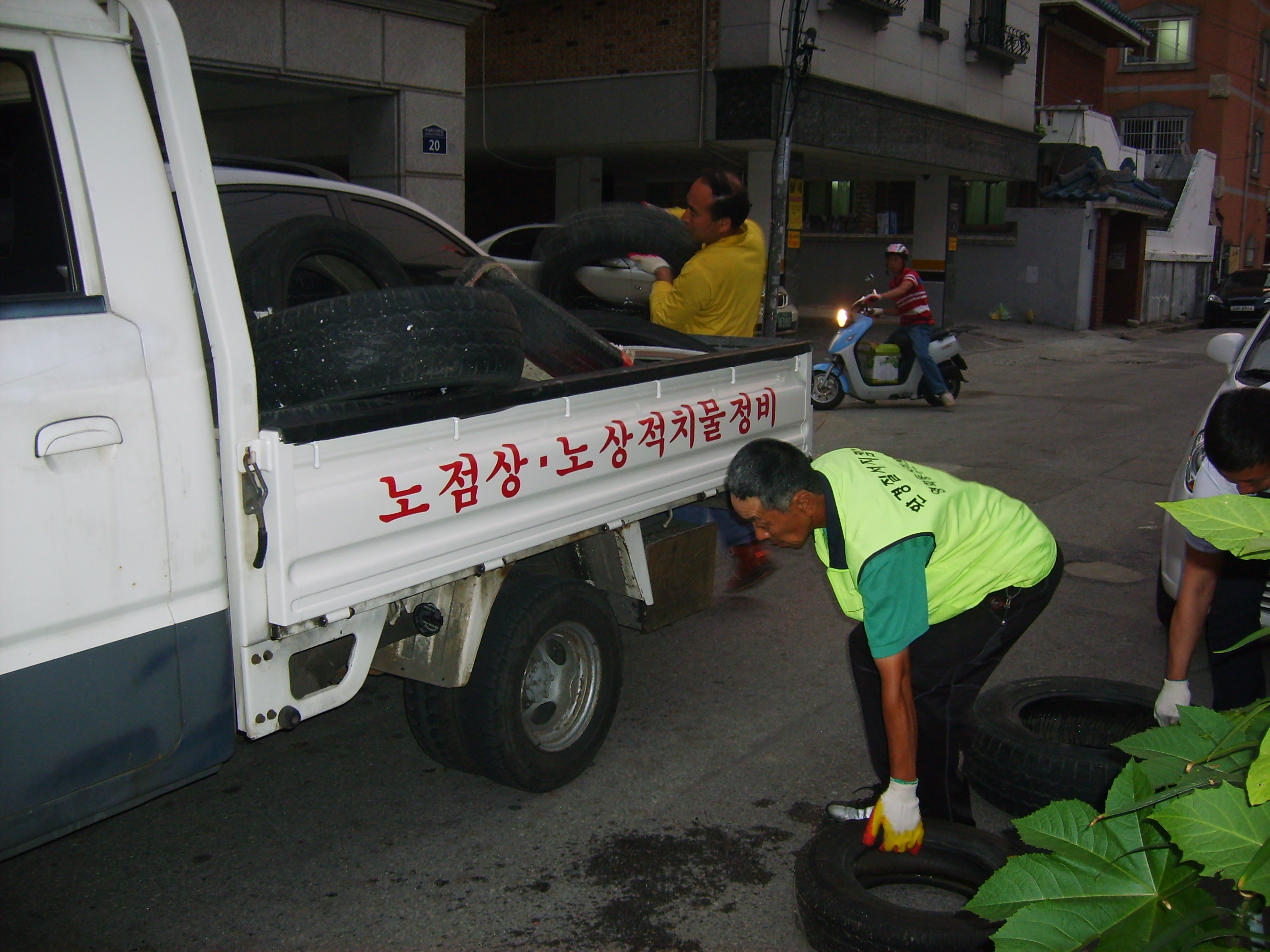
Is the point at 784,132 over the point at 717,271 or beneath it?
over

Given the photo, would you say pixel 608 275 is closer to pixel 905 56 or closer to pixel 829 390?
pixel 829 390

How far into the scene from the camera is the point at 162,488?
Answer: 2686 millimetres

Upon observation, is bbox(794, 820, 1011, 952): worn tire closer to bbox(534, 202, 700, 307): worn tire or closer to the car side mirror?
bbox(534, 202, 700, 307): worn tire

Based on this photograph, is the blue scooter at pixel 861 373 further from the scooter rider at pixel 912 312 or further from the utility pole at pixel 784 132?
the utility pole at pixel 784 132

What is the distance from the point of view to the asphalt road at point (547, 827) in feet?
10.4

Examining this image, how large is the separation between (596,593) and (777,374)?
1.54m

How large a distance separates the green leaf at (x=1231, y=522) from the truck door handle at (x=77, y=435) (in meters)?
2.17

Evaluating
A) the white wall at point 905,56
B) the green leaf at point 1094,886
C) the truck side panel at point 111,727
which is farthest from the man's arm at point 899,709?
the white wall at point 905,56

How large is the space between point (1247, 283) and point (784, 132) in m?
19.3

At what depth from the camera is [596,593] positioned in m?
4.04

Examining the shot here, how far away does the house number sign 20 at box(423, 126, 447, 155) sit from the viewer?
12.2m

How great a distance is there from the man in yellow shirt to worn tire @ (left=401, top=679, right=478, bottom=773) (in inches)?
105

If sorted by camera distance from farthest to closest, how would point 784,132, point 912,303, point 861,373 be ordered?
point 784,132, point 861,373, point 912,303

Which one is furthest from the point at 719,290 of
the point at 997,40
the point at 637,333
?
the point at 997,40
